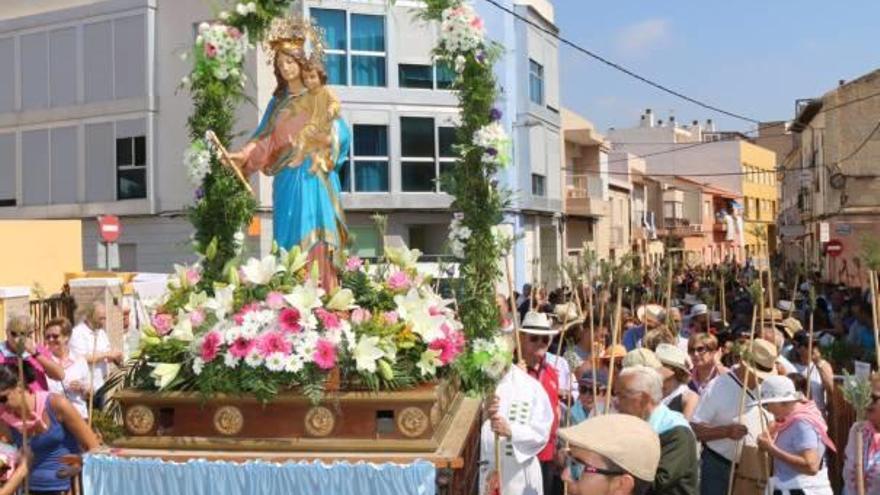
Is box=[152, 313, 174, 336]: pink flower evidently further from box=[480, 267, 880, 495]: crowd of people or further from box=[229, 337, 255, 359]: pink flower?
box=[480, 267, 880, 495]: crowd of people

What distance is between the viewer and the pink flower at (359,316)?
4.63 meters

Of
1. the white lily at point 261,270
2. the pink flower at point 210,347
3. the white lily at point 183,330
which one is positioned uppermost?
the white lily at point 261,270

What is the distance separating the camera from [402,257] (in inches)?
242

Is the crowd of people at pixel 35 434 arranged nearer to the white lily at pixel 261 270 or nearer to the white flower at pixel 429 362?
the white lily at pixel 261 270

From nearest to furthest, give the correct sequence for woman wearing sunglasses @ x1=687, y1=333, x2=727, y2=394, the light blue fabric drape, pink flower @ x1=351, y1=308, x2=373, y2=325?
the light blue fabric drape, pink flower @ x1=351, y1=308, x2=373, y2=325, woman wearing sunglasses @ x1=687, y1=333, x2=727, y2=394

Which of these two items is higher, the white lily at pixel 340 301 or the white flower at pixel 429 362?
the white lily at pixel 340 301

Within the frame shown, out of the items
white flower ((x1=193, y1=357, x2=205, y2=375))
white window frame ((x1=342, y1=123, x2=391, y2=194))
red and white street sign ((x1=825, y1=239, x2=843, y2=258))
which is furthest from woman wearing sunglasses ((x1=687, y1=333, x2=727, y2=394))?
red and white street sign ((x1=825, y1=239, x2=843, y2=258))

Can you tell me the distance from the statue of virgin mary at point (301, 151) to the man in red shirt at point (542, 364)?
1.35m

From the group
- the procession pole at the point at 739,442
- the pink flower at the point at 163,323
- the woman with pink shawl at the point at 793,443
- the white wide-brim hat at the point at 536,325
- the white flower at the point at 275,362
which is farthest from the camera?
the white wide-brim hat at the point at 536,325

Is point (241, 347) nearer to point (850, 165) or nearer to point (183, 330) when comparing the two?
point (183, 330)

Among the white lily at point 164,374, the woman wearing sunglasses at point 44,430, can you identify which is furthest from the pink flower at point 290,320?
the woman wearing sunglasses at point 44,430

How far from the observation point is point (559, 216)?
100ft

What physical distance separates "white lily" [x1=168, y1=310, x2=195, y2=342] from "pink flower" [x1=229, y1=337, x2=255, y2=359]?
26 centimetres

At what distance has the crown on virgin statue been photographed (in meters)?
5.68
